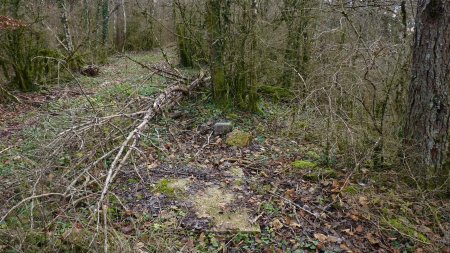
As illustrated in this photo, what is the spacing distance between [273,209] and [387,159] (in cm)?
167

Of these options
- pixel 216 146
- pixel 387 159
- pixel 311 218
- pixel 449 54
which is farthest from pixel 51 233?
pixel 449 54

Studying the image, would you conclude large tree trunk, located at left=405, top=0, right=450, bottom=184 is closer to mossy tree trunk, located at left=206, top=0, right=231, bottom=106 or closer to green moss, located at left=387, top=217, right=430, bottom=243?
green moss, located at left=387, top=217, right=430, bottom=243

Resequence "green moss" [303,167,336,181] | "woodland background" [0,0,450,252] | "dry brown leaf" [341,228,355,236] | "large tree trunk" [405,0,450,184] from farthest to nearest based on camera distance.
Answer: "green moss" [303,167,336,181] < "woodland background" [0,0,450,252] < "large tree trunk" [405,0,450,184] < "dry brown leaf" [341,228,355,236]

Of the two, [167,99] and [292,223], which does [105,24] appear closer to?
[167,99]

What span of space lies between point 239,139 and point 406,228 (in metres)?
2.82

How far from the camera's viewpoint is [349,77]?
520 centimetres

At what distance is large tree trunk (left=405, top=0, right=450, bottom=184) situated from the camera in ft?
13.1

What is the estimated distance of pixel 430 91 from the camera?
4152 mm

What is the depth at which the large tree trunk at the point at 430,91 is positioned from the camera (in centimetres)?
401

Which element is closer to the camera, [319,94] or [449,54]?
[449,54]

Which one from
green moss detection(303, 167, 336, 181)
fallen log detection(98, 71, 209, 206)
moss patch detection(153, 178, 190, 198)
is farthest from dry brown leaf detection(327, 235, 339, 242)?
fallen log detection(98, 71, 209, 206)

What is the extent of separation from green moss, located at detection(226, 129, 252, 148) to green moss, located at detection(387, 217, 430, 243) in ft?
8.41

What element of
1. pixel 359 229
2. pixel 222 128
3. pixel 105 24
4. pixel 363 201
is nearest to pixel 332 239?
pixel 359 229

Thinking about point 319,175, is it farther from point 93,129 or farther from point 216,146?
point 93,129
